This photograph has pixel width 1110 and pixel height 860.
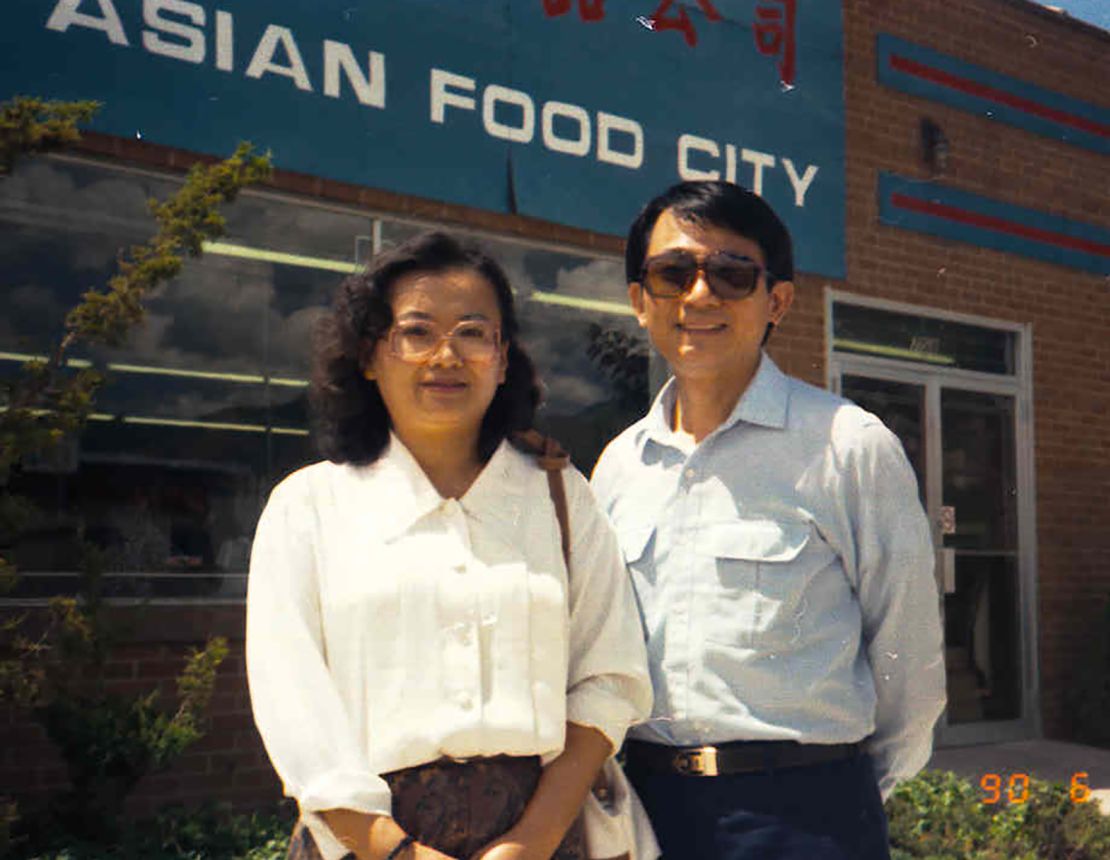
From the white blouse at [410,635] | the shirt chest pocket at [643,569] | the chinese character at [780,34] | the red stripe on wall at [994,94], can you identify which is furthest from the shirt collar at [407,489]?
the red stripe on wall at [994,94]

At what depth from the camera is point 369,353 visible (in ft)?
7.34

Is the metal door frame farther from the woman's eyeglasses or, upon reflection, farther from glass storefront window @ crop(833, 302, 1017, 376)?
the woman's eyeglasses

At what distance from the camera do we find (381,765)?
199cm

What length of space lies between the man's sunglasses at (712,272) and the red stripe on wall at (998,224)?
6.10 metres

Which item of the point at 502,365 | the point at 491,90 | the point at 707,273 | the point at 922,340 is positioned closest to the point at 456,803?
the point at 502,365

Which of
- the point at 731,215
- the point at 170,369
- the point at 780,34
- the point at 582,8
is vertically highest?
the point at 780,34

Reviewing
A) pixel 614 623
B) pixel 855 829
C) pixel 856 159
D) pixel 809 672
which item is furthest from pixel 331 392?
pixel 856 159

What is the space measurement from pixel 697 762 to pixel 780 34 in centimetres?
617

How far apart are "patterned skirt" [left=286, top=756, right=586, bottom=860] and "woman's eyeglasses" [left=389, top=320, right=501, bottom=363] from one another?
0.63m

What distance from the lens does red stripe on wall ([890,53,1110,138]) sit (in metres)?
8.35

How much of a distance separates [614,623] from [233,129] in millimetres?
4043

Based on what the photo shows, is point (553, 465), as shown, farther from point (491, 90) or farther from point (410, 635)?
point (491, 90)

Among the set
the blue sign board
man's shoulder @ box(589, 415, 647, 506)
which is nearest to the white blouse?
man's shoulder @ box(589, 415, 647, 506)

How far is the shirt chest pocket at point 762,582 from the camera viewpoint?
232 centimetres
